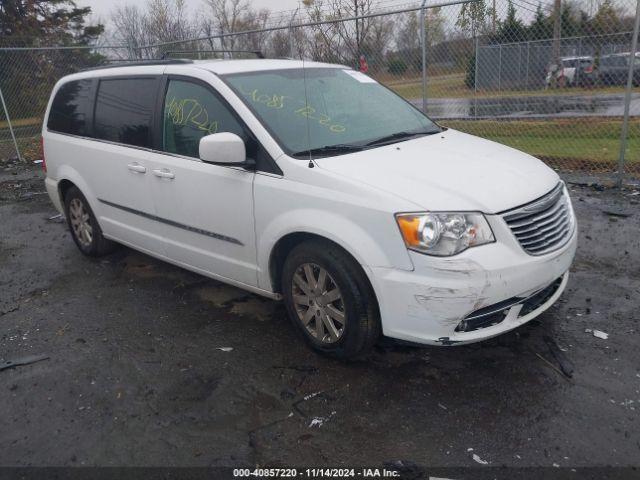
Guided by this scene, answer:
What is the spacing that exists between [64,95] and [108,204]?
1.35 meters

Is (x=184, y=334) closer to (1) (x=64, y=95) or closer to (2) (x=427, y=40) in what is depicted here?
(1) (x=64, y=95)

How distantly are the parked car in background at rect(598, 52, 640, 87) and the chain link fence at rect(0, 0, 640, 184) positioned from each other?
0.02 meters

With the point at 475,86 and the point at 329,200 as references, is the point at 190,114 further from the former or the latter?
the point at 475,86

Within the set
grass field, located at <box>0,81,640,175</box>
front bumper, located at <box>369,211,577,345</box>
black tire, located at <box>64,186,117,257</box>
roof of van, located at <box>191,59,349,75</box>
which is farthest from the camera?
grass field, located at <box>0,81,640,175</box>

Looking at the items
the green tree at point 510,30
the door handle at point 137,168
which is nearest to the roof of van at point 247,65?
the door handle at point 137,168

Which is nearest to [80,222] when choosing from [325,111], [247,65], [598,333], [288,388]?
[247,65]

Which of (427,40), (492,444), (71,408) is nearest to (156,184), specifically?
(71,408)

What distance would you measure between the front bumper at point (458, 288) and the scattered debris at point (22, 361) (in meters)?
2.42

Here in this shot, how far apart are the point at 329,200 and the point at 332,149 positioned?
541mm

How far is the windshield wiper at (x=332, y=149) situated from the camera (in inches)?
138

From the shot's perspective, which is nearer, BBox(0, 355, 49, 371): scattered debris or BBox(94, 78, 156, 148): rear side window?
BBox(0, 355, 49, 371): scattered debris

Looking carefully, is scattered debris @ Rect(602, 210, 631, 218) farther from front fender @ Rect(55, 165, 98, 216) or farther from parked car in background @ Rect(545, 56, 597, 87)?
front fender @ Rect(55, 165, 98, 216)

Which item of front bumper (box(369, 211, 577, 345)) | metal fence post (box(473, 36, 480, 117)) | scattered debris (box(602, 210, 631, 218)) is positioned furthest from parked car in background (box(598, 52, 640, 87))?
front bumper (box(369, 211, 577, 345))

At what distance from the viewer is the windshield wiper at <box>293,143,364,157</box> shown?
138 inches
